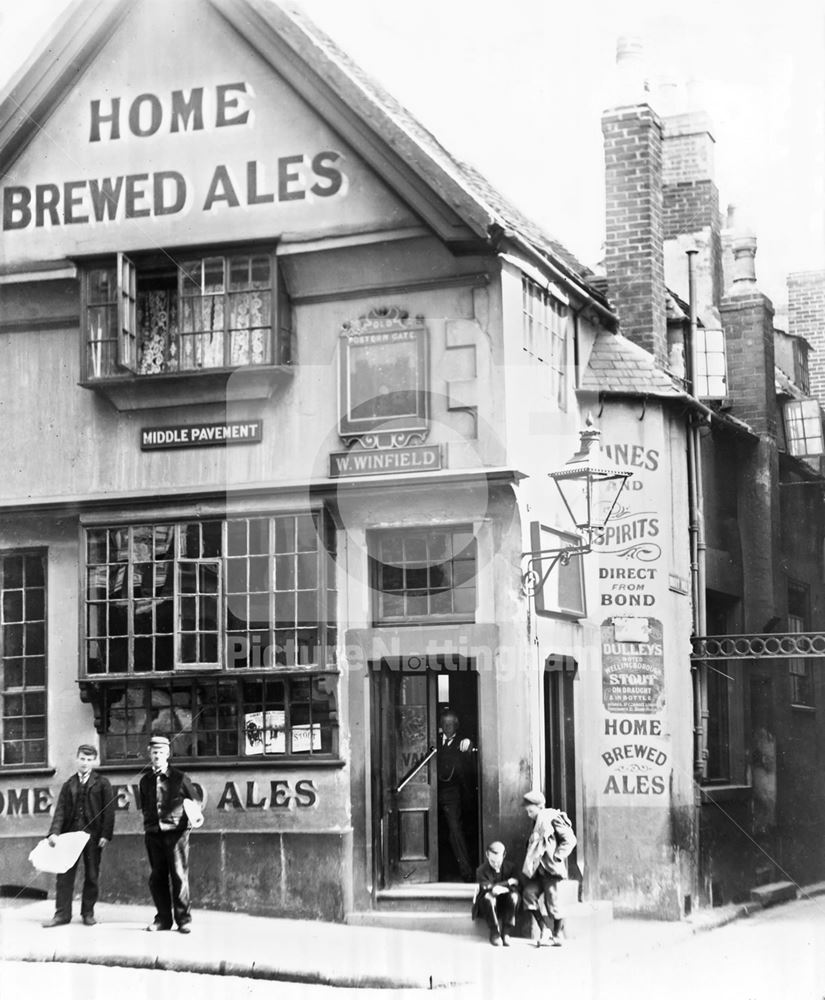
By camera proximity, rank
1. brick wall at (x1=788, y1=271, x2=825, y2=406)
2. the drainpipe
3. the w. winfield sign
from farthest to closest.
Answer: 1. brick wall at (x1=788, y1=271, x2=825, y2=406)
2. the drainpipe
3. the w. winfield sign

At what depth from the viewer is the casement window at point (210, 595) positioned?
14.3 m

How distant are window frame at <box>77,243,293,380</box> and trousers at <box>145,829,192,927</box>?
13.1 feet

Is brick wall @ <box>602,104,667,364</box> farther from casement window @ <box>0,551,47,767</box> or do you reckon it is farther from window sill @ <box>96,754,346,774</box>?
casement window @ <box>0,551,47,767</box>

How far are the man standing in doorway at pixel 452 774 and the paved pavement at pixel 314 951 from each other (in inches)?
39.0

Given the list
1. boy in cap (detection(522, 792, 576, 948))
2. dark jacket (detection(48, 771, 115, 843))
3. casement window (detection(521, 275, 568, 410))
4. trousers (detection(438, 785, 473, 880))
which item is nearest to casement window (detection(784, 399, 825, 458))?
Answer: casement window (detection(521, 275, 568, 410))

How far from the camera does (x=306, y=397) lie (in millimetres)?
14516

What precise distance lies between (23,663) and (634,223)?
301 inches

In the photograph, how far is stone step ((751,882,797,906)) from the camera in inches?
676

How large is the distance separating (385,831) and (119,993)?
304 cm

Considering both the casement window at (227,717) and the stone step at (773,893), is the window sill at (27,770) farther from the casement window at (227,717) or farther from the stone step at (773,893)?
the stone step at (773,893)

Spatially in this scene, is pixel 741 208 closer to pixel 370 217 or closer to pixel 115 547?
pixel 370 217

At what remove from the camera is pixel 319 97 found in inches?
547

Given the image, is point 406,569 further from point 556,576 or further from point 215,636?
point 215,636

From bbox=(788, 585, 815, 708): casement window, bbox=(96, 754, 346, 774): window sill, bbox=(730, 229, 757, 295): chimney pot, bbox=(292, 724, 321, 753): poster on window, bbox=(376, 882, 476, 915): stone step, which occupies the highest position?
bbox=(730, 229, 757, 295): chimney pot
